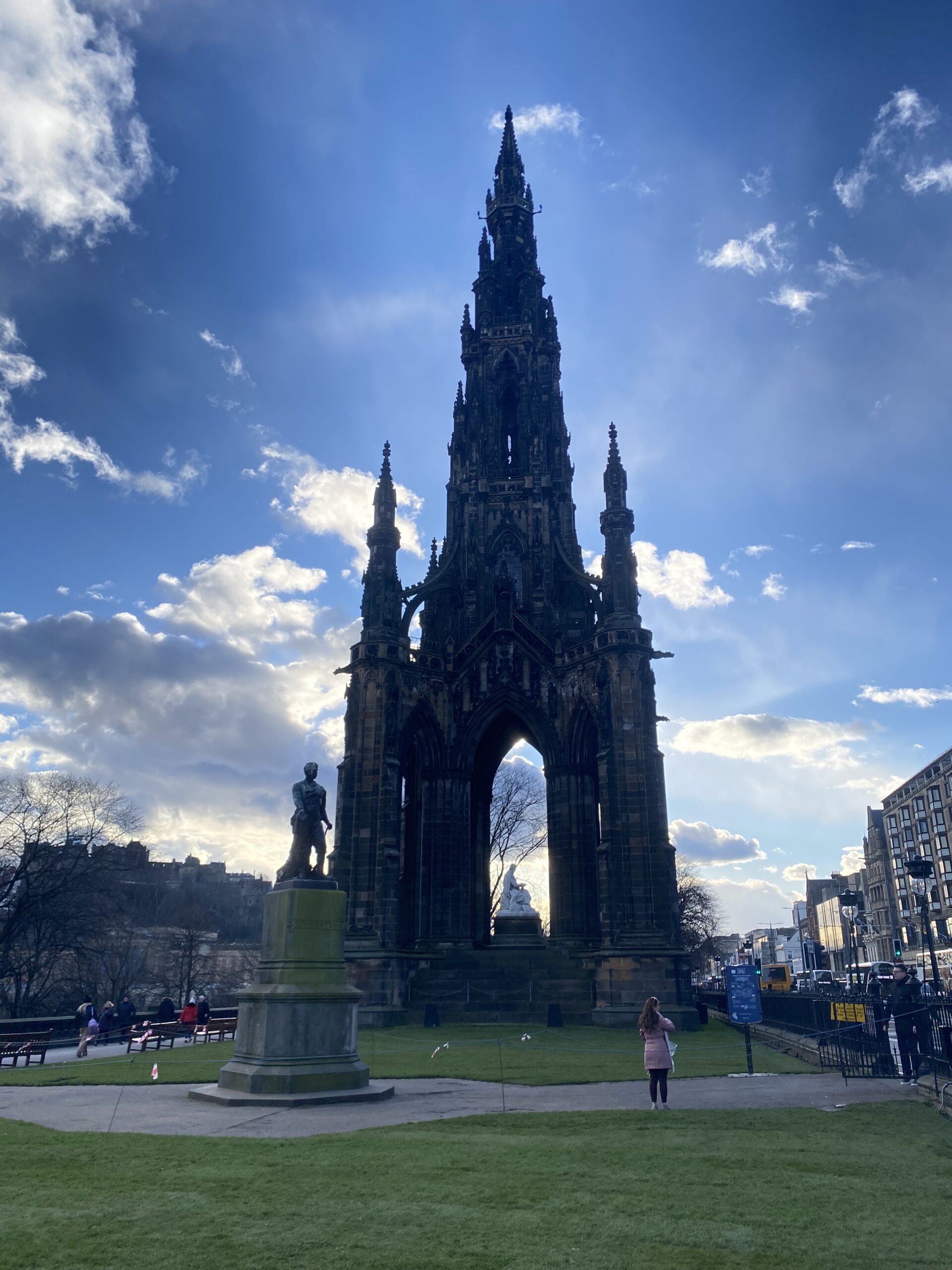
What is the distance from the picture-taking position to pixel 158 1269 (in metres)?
5.14

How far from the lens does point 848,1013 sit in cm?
1847

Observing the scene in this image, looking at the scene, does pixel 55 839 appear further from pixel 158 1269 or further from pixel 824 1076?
pixel 158 1269

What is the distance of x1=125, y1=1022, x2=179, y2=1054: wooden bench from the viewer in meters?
22.8

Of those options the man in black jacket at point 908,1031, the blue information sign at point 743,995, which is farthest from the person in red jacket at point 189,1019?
the man in black jacket at point 908,1031

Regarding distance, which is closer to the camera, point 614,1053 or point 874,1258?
point 874,1258

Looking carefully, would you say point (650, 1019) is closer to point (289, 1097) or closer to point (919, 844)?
point (289, 1097)

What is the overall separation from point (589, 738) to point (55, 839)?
22.8 m

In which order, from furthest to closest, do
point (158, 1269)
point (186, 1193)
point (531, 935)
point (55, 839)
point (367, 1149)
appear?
point (55, 839) → point (531, 935) → point (367, 1149) → point (186, 1193) → point (158, 1269)

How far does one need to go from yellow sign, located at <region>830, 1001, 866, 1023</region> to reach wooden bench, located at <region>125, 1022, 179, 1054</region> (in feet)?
49.5

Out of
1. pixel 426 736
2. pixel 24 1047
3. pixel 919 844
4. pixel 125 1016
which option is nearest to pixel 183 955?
pixel 426 736

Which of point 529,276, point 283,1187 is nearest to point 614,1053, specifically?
point 283,1187

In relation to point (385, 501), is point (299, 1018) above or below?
below

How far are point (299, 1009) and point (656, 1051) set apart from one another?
16.2 feet

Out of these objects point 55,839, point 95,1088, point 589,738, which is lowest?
point 95,1088
